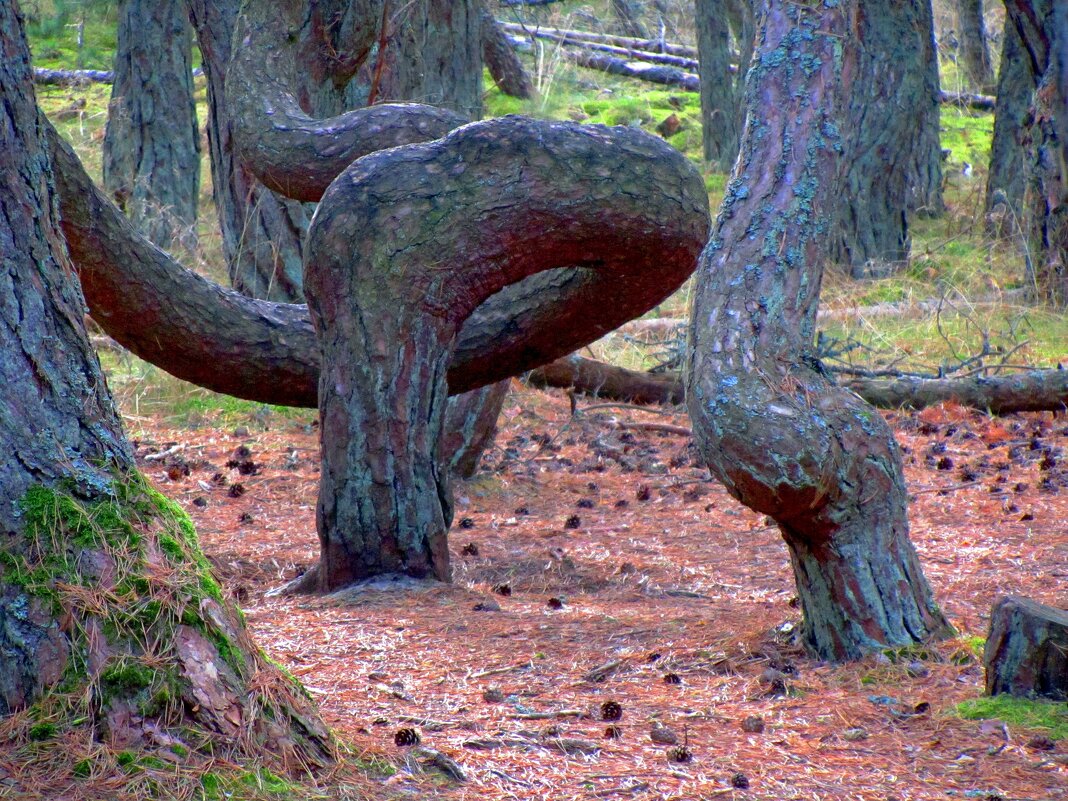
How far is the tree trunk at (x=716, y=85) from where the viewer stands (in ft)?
50.5

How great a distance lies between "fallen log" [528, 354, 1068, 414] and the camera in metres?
8.09

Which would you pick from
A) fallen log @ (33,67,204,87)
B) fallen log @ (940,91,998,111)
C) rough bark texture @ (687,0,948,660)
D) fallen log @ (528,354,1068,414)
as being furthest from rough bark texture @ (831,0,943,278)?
fallen log @ (33,67,204,87)

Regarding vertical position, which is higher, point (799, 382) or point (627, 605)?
point (799, 382)

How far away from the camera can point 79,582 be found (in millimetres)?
2268

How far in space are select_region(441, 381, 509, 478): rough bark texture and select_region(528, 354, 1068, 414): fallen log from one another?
1.79 m

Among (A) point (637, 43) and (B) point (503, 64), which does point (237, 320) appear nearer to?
(B) point (503, 64)

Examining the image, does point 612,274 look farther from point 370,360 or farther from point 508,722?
point 508,722

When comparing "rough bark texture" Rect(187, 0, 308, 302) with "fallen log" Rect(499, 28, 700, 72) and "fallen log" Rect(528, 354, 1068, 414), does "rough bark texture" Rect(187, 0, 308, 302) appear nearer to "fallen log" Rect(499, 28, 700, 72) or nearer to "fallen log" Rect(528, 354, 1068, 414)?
"fallen log" Rect(528, 354, 1068, 414)

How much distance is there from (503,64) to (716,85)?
3.26 m

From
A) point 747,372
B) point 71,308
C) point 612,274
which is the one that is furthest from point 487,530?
point 71,308

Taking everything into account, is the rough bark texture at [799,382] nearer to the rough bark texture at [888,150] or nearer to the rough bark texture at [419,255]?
the rough bark texture at [419,255]

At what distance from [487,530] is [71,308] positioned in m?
3.63

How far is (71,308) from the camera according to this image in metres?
2.46

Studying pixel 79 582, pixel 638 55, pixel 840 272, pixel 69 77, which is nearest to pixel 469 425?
pixel 79 582
